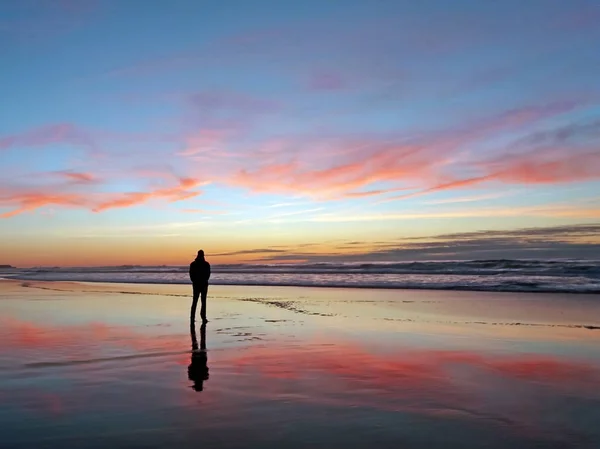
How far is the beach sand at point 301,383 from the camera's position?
19.6 ft

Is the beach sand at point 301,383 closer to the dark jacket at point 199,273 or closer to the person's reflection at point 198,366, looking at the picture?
the person's reflection at point 198,366

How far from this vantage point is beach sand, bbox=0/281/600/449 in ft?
19.6

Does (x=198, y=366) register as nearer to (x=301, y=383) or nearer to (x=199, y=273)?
(x=301, y=383)

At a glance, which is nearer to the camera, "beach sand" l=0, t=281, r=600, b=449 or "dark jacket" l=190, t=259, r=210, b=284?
"beach sand" l=0, t=281, r=600, b=449

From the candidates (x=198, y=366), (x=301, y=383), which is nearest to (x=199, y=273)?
(x=198, y=366)

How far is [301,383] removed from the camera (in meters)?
8.44

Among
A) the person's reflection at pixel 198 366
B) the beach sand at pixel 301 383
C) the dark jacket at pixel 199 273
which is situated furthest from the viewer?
the dark jacket at pixel 199 273

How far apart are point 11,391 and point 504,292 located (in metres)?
26.0

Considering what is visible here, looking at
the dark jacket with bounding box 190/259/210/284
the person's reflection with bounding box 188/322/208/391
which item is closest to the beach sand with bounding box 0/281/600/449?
the person's reflection with bounding box 188/322/208/391

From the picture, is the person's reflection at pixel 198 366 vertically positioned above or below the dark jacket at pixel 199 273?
below

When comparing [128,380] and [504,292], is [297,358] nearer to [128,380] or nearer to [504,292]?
[128,380]

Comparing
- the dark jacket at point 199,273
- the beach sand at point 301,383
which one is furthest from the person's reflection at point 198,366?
the dark jacket at point 199,273

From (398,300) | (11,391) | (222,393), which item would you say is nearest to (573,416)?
(222,393)

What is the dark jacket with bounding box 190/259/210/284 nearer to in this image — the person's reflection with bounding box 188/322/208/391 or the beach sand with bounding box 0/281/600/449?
the beach sand with bounding box 0/281/600/449
